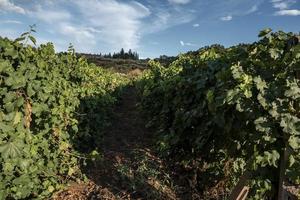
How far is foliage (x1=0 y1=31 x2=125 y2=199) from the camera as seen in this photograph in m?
4.71

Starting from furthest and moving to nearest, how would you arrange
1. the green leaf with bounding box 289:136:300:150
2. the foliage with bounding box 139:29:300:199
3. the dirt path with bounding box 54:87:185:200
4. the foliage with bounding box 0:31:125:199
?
the dirt path with bounding box 54:87:185:200 < the foliage with bounding box 0:31:125:199 < the foliage with bounding box 139:29:300:199 < the green leaf with bounding box 289:136:300:150

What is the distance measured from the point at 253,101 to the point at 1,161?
2.84m

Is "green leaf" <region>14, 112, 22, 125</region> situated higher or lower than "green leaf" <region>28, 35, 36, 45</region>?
lower

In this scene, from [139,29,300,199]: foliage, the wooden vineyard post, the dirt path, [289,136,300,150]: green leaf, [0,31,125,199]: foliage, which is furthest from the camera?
the dirt path

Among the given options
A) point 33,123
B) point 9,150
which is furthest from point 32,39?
point 9,150

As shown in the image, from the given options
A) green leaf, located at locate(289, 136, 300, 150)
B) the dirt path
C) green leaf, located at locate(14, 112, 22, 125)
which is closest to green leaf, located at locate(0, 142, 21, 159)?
green leaf, located at locate(14, 112, 22, 125)

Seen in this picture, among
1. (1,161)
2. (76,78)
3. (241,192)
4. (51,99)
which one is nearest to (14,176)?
(1,161)

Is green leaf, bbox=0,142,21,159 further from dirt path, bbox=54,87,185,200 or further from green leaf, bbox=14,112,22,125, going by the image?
dirt path, bbox=54,87,185,200

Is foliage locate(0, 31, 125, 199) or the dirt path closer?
foliage locate(0, 31, 125, 199)

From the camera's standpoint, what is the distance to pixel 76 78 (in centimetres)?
831

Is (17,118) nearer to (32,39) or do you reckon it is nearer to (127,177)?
(32,39)

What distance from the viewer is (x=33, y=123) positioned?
5539mm

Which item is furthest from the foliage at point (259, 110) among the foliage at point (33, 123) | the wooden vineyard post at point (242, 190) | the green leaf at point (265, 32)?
the foliage at point (33, 123)

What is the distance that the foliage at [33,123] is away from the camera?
4.71 m
